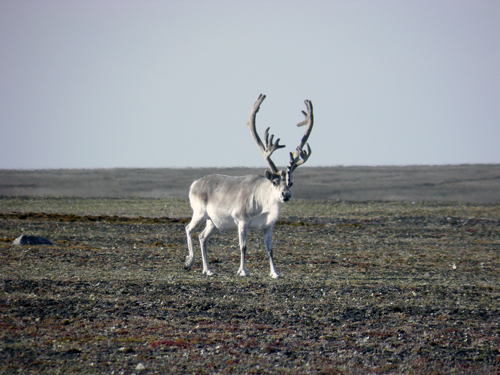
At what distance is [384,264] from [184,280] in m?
5.96

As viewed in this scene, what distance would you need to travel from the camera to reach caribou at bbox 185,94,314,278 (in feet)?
43.8

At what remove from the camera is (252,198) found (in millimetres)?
13703

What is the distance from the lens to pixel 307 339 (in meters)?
8.95

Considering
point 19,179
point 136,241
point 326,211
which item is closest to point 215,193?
point 136,241

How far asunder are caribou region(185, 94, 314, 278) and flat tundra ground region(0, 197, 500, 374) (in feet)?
3.35

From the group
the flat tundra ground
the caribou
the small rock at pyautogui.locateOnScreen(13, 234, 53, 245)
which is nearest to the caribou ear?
the caribou

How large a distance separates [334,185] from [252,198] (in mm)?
55419

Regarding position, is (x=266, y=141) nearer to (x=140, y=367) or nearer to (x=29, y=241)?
(x=140, y=367)

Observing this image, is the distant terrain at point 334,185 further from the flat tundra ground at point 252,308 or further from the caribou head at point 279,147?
the caribou head at point 279,147

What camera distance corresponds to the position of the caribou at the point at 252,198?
13.3 metres

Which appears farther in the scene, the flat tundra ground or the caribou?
the caribou

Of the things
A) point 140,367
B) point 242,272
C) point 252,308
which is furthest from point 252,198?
point 140,367

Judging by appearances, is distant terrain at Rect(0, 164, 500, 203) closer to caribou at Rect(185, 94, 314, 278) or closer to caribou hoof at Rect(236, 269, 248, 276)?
caribou at Rect(185, 94, 314, 278)

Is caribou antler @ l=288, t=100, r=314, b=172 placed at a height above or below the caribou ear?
above
